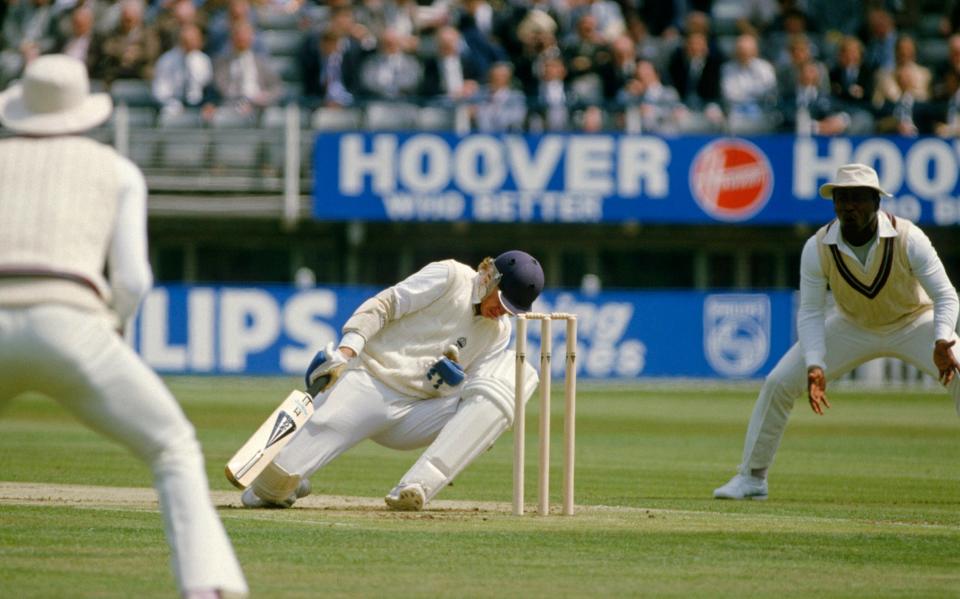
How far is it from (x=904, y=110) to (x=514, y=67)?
5445mm

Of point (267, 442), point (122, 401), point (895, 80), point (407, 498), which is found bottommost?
point (407, 498)

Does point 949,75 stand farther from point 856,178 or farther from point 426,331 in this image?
point 426,331

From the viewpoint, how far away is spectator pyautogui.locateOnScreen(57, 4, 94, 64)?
2355cm

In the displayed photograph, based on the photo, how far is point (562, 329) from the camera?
23.1 m

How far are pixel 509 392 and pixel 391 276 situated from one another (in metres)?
16.8

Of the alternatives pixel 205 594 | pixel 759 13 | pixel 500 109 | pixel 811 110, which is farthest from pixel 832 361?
pixel 759 13

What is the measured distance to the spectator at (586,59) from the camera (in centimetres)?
2372

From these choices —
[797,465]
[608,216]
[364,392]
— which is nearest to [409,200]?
[608,216]

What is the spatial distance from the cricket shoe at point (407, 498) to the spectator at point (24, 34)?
633 inches

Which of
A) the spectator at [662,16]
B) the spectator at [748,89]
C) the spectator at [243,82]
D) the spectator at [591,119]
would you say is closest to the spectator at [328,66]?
the spectator at [243,82]

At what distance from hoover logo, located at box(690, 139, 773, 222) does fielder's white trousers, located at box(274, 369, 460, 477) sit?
15.2m

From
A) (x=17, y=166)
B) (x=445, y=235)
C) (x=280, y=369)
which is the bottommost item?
(x=280, y=369)

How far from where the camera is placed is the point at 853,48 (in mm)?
24094

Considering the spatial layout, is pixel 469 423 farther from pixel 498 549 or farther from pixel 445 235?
pixel 445 235
